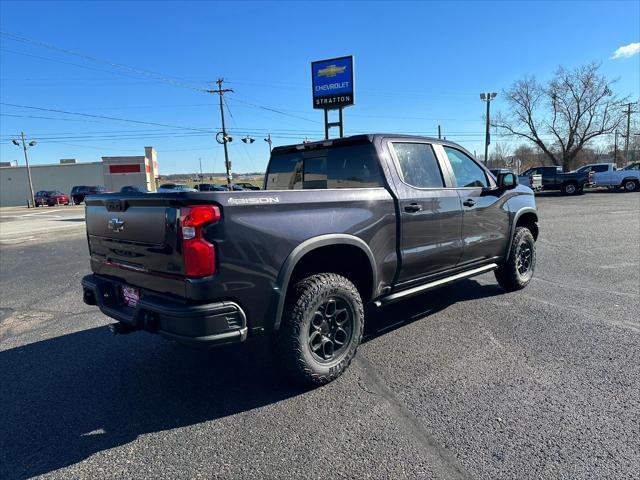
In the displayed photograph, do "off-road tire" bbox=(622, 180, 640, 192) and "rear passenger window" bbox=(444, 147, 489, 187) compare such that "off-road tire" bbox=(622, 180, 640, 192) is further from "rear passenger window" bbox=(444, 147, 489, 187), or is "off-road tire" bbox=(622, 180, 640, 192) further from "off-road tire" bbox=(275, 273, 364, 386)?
"off-road tire" bbox=(275, 273, 364, 386)

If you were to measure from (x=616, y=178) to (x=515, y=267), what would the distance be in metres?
27.8

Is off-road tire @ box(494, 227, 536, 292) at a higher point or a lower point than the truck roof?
lower

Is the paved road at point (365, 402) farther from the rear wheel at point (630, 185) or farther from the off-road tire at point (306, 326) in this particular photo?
the rear wheel at point (630, 185)

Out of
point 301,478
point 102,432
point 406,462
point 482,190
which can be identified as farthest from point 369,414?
point 482,190

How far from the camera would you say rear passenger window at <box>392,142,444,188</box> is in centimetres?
400

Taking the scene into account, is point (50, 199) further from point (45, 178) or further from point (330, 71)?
point (330, 71)

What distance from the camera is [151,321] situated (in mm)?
2781

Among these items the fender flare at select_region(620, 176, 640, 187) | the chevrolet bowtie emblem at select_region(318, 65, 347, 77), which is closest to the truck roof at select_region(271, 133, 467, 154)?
the chevrolet bowtie emblem at select_region(318, 65, 347, 77)

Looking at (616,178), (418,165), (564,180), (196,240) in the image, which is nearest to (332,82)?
(564,180)

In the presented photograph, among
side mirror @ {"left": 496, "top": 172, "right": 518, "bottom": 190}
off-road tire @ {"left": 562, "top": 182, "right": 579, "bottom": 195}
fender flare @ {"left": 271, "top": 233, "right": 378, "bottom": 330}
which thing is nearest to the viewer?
fender flare @ {"left": 271, "top": 233, "right": 378, "bottom": 330}

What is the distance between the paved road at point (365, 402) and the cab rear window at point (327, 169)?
157 centimetres

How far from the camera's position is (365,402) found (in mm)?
3010

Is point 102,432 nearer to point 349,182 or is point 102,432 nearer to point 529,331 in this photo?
point 349,182

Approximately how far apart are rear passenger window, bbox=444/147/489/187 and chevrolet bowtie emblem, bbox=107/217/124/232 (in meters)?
3.26
